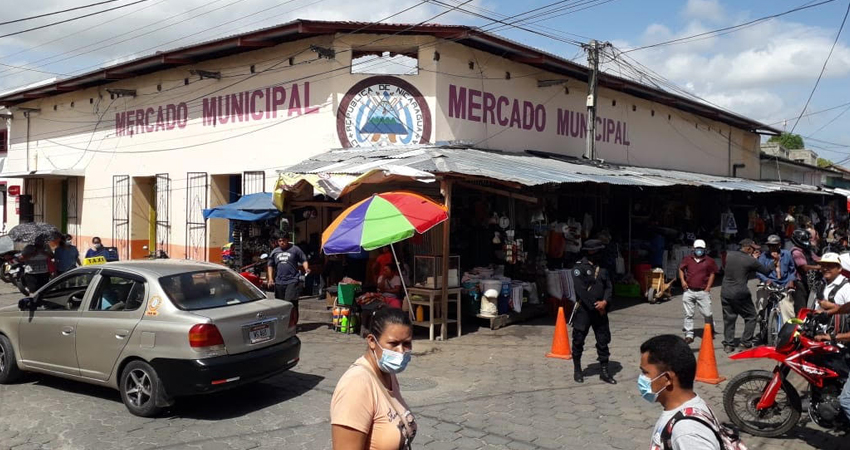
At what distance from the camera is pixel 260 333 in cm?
659

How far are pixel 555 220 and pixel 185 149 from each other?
9.50m

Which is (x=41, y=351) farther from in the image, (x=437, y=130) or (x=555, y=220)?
(x=555, y=220)

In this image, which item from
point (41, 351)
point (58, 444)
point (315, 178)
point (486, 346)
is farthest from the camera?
point (315, 178)

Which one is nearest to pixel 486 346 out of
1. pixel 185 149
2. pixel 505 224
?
pixel 505 224

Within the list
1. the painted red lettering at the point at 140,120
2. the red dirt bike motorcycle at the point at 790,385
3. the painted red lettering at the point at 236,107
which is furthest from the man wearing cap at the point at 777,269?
the painted red lettering at the point at 140,120

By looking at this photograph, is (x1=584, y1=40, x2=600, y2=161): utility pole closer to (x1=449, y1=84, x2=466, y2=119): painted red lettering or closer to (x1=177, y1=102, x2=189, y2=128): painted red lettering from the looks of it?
(x1=449, y1=84, x2=466, y2=119): painted red lettering

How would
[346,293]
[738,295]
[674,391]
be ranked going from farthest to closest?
1. [346,293]
2. [738,295]
3. [674,391]

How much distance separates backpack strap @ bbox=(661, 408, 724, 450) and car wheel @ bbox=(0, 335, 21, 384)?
23.4 ft

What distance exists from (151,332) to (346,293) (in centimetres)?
474

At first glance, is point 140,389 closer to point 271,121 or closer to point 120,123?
point 271,121

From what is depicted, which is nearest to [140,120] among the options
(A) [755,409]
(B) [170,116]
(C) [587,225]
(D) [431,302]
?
(B) [170,116]

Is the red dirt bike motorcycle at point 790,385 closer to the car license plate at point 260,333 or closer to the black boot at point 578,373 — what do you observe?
the black boot at point 578,373

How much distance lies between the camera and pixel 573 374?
26.7ft

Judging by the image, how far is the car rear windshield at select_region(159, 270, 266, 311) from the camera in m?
6.40
